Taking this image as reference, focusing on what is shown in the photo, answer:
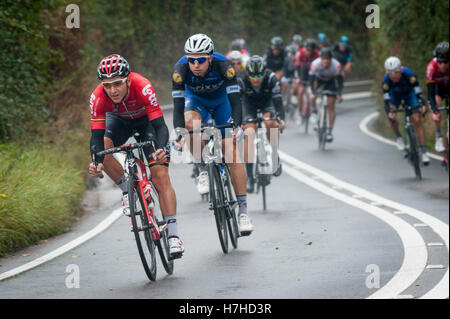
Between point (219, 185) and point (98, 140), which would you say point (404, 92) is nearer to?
point (219, 185)

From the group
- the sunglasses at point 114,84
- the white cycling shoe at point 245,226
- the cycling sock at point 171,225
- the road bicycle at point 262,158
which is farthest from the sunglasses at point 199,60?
the road bicycle at point 262,158

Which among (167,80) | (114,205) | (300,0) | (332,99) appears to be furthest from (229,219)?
(300,0)

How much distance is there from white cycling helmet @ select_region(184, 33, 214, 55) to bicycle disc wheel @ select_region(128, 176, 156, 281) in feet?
4.36

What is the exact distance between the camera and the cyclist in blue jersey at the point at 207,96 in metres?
8.89

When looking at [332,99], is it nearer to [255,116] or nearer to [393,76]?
[393,76]

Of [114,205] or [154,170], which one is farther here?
[114,205]

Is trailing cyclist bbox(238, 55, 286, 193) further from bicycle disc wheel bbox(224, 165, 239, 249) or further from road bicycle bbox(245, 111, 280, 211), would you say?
bicycle disc wheel bbox(224, 165, 239, 249)

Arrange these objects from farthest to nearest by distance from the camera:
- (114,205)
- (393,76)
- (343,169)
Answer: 1. (343,169)
2. (393,76)
3. (114,205)

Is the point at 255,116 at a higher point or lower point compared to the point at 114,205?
higher

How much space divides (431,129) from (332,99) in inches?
99.6

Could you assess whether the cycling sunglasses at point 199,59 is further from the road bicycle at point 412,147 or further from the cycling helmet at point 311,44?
the cycling helmet at point 311,44

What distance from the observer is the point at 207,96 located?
10117 millimetres

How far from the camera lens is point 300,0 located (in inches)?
1842

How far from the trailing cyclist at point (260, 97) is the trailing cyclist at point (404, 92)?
3382mm
